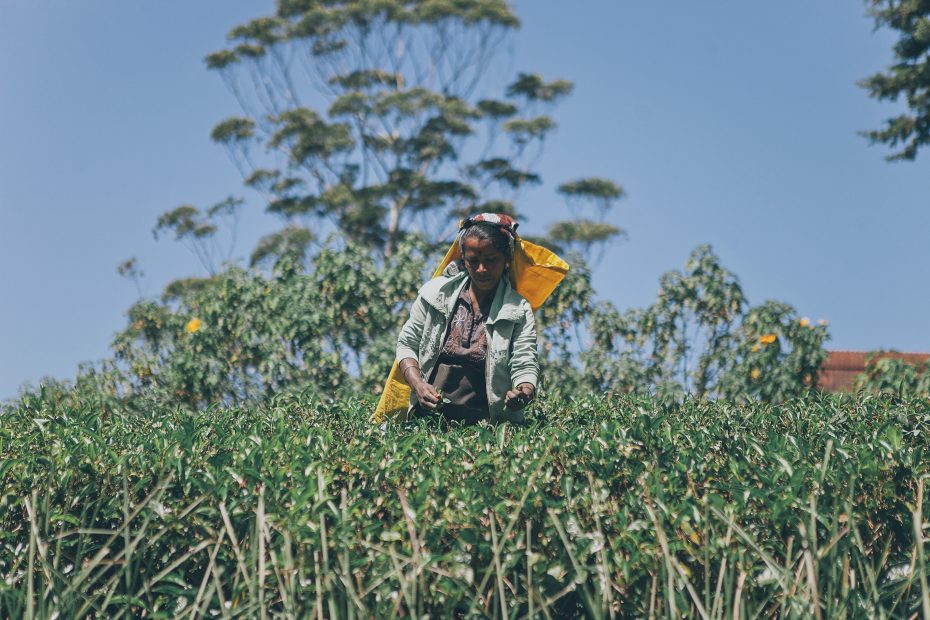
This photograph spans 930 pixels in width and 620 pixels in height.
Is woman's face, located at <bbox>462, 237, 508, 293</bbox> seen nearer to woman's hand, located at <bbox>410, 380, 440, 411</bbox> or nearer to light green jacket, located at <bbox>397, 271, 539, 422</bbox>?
light green jacket, located at <bbox>397, 271, 539, 422</bbox>

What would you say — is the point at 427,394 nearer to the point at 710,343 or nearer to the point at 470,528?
the point at 470,528

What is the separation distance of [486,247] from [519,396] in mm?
719

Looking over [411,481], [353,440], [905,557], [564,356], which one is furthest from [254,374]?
[905,557]

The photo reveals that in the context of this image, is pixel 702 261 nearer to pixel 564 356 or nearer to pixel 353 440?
pixel 564 356

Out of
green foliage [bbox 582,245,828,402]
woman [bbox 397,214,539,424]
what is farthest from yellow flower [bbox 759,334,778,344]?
woman [bbox 397,214,539,424]

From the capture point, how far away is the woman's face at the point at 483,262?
4.47m

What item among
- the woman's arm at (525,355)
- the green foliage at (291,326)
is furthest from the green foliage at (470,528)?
the green foliage at (291,326)

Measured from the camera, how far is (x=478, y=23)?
22.7m

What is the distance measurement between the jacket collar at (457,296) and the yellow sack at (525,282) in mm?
84

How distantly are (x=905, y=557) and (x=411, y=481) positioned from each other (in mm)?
1577

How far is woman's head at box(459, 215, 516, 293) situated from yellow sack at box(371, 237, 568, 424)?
13 cm

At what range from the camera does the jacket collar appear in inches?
180

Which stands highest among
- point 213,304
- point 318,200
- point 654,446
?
point 318,200

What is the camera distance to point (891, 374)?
7.61m
